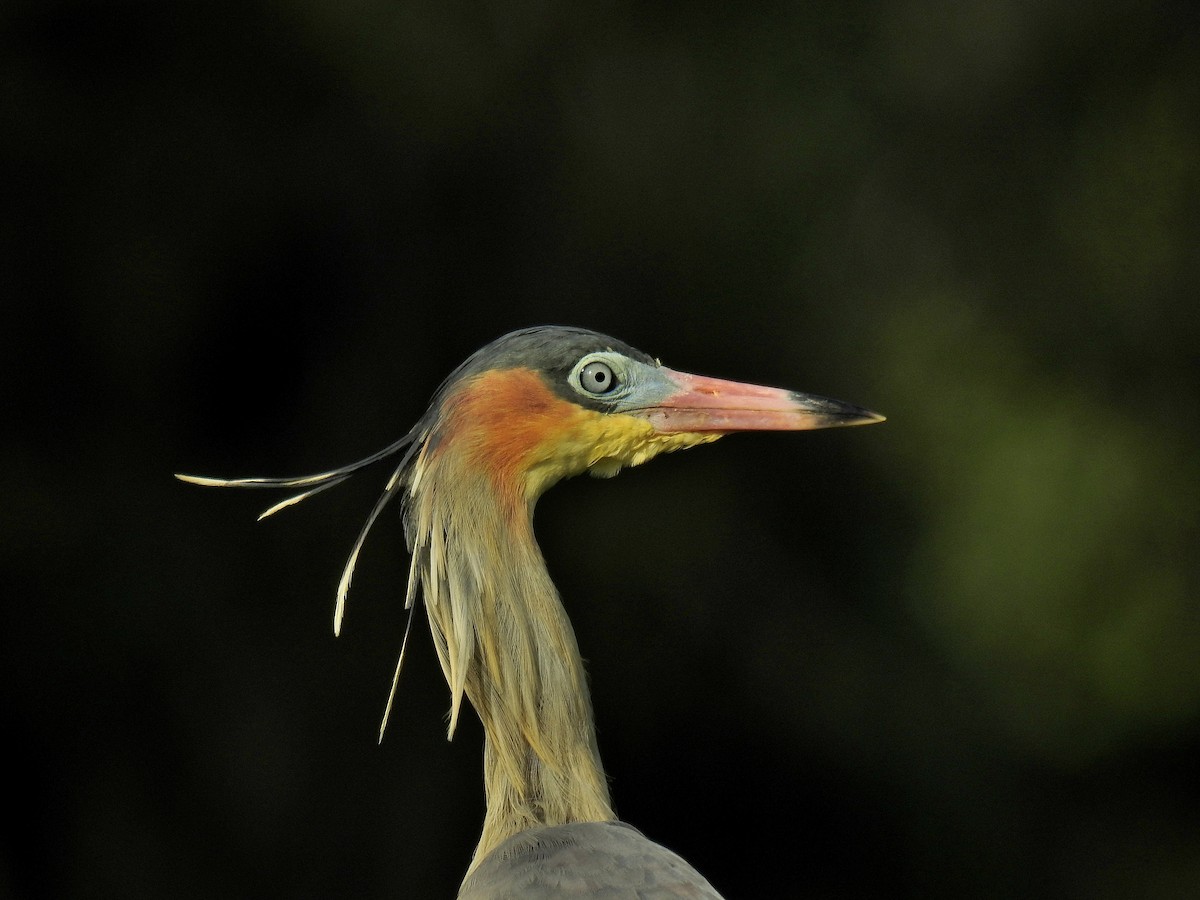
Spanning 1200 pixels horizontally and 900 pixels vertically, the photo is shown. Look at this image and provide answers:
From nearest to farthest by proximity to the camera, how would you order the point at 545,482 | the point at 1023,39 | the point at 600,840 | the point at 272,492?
the point at 600,840, the point at 545,482, the point at 272,492, the point at 1023,39

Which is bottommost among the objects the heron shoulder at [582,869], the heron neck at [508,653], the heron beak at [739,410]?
the heron shoulder at [582,869]

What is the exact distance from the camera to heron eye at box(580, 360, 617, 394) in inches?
44.4

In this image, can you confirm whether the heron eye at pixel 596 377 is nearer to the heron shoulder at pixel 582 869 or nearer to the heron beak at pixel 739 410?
the heron beak at pixel 739 410

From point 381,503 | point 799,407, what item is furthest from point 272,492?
point 799,407

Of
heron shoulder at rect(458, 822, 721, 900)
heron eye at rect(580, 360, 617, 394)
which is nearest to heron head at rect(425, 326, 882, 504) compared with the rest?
heron eye at rect(580, 360, 617, 394)

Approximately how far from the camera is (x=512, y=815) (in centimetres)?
110

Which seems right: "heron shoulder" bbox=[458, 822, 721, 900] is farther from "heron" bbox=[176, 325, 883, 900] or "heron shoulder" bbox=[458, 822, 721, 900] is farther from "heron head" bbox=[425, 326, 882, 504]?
"heron head" bbox=[425, 326, 882, 504]

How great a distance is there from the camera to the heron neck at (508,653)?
1.09 m

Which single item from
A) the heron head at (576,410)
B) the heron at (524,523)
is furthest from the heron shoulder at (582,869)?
the heron head at (576,410)

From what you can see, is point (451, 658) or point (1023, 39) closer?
point (451, 658)

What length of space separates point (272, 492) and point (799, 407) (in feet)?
4.09

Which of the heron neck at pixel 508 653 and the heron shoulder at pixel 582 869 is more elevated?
the heron neck at pixel 508 653

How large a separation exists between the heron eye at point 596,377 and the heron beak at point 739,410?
4cm

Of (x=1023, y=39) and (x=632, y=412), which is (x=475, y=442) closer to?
(x=632, y=412)
